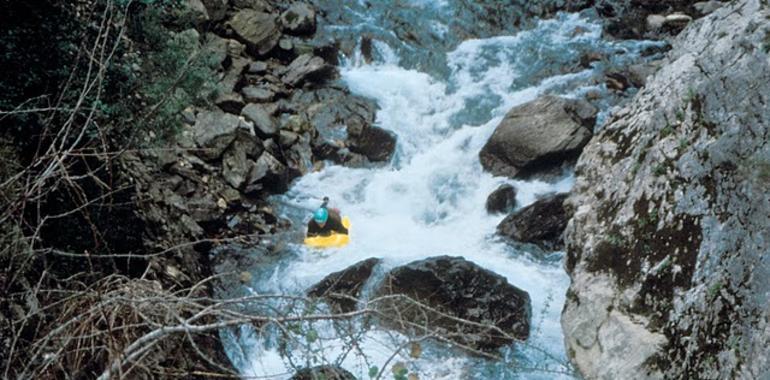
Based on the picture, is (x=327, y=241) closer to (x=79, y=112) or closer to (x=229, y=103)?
(x=229, y=103)

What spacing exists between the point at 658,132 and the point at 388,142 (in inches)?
216

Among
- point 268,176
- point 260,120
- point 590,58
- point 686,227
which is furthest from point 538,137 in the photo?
point 686,227

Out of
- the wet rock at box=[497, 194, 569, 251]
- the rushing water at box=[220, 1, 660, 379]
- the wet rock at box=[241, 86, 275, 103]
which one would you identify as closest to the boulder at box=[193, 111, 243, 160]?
the wet rock at box=[241, 86, 275, 103]

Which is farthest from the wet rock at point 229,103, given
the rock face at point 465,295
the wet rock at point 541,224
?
the wet rock at point 541,224

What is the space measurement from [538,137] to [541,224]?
1456mm

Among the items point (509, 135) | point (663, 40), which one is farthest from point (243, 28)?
point (663, 40)

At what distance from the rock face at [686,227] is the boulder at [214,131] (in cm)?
503

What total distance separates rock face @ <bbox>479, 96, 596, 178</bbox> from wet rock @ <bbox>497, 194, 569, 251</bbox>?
857 mm

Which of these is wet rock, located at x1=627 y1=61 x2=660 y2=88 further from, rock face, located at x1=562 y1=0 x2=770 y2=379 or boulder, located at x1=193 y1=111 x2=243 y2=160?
boulder, located at x1=193 y1=111 x2=243 y2=160

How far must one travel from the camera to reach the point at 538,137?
8391mm

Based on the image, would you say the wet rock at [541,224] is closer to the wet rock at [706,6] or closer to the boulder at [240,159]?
the boulder at [240,159]

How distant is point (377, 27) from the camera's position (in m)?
11.7

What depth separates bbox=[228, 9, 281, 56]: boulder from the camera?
1031 cm

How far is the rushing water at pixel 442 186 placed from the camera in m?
5.78
